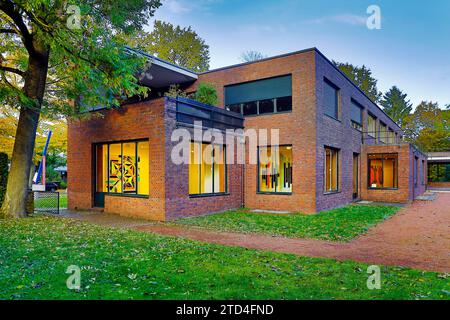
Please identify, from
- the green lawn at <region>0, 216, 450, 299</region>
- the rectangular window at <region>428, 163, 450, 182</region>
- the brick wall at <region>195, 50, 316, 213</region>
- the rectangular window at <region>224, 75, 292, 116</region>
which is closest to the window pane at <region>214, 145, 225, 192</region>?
the brick wall at <region>195, 50, 316, 213</region>

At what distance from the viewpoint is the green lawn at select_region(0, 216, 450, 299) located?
12.9ft

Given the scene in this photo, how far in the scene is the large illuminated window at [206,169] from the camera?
11.8m

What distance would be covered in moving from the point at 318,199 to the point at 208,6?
9817 mm

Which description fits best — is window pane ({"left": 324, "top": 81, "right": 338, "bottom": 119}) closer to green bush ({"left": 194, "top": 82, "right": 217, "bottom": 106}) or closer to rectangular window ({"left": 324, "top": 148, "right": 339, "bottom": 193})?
rectangular window ({"left": 324, "top": 148, "right": 339, "bottom": 193})

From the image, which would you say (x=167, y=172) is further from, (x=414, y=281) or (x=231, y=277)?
(x=414, y=281)

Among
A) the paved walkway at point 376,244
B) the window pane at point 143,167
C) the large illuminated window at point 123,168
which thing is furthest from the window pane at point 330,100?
the large illuminated window at point 123,168

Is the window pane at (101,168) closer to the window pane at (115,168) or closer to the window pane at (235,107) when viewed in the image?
the window pane at (115,168)

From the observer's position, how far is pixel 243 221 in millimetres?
10344

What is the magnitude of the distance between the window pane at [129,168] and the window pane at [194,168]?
218 centimetres

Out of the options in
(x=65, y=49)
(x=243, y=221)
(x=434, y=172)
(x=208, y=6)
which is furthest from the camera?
(x=434, y=172)

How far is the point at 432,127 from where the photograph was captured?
46.6 m

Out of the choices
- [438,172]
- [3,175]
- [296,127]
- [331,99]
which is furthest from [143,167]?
[438,172]
